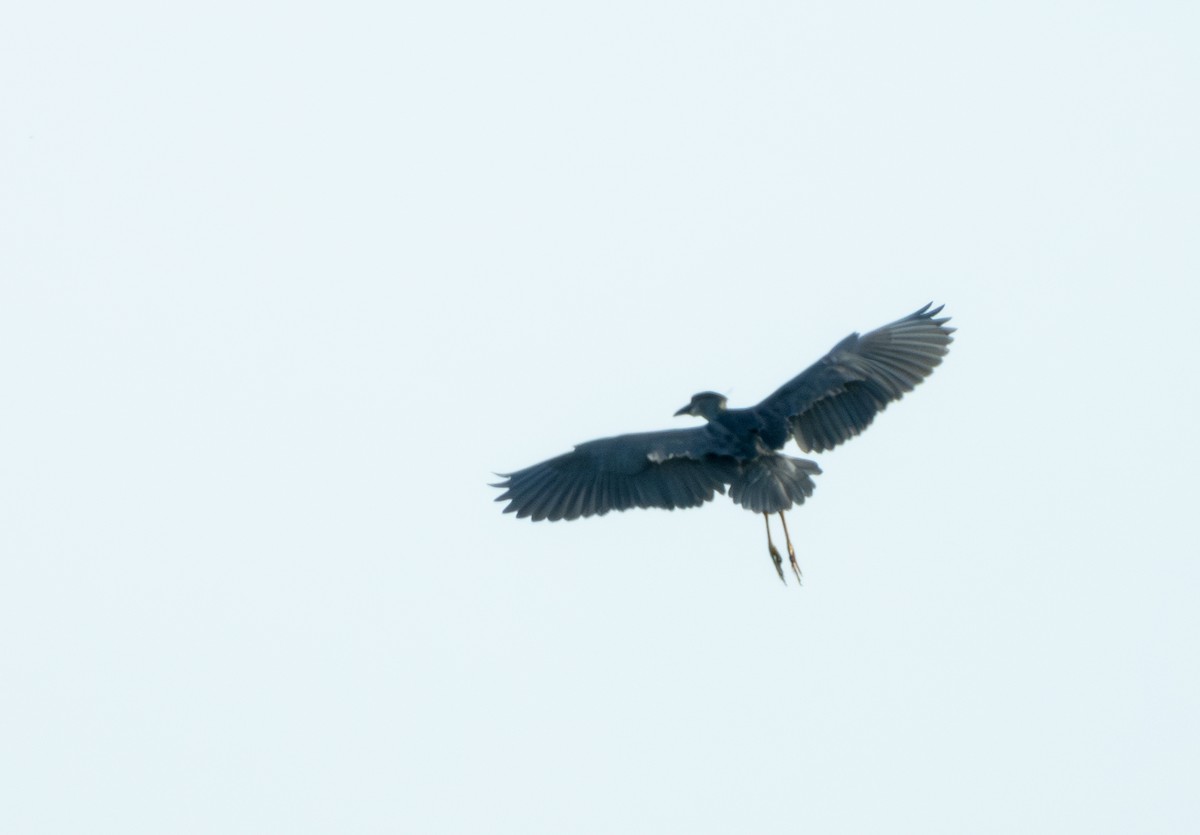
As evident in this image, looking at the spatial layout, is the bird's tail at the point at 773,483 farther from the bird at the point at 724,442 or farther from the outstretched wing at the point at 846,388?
the outstretched wing at the point at 846,388

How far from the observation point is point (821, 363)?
17812 mm

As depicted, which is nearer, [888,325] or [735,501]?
[735,501]

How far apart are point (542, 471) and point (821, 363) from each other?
247cm

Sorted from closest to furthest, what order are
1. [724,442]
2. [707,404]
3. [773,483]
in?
[773,483], [724,442], [707,404]

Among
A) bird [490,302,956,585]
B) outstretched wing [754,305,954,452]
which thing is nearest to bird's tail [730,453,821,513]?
bird [490,302,956,585]

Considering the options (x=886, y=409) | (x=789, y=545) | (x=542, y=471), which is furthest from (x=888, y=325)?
Result: (x=542, y=471)

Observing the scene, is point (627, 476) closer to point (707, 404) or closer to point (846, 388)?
point (707, 404)

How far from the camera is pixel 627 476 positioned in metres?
17.7

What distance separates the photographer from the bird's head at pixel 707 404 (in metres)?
18.1

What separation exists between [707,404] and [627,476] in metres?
1.00

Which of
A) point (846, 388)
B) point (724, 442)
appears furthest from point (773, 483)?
point (846, 388)

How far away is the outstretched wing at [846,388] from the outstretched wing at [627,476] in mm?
624

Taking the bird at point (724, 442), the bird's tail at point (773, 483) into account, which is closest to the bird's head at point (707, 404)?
the bird at point (724, 442)

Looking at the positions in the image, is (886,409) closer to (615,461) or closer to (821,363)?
(821,363)
